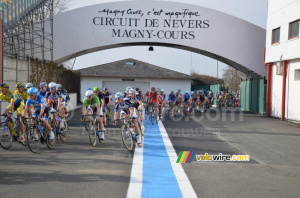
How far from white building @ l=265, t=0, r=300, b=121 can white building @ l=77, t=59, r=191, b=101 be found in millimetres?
24371

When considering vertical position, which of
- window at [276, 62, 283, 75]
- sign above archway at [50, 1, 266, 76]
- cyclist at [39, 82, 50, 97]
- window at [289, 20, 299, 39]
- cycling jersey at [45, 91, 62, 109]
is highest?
sign above archway at [50, 1, 266, 76]

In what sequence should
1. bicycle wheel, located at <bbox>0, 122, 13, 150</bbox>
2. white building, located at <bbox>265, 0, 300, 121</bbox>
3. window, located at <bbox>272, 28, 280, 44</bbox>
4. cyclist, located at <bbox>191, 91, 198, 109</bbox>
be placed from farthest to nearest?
cyclist, located at <bbox>191, 91, 198, 109</bbox> → window, located at <bbox>272, 28, 280, 44</bbox> → white building, located at <bbox>265, 0, 300, 121</bbox> → bicycle wheel, located at <bbox>0, 122, 13, 150</bbox>

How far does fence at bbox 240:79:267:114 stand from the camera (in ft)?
81.6

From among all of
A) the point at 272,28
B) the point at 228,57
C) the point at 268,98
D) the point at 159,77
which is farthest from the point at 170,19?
the point at 159,77

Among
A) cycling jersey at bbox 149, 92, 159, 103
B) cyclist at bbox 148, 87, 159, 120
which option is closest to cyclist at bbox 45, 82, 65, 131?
cyclist at bbox 148, 87, 159, 120

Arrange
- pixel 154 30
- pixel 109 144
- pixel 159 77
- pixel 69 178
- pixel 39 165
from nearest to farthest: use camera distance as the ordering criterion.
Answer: pixel 69 178 < pixel 39 165 < pixel 109 144 < pixel 154 30 < pixel 159 77

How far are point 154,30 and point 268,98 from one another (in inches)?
407

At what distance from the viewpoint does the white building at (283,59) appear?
1834cm

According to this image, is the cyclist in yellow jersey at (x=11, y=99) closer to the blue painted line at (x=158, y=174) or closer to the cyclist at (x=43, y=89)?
the cyclist at (x=43, y=89)

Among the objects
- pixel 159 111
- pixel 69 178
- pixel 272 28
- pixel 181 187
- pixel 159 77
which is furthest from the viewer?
pixel 159 77

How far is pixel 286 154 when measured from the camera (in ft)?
28.9

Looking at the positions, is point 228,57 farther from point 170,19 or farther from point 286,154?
point 286,154

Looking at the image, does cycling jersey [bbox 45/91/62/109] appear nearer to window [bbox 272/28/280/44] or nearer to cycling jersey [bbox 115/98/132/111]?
cycling jersey [bbox 115/98/132/111]

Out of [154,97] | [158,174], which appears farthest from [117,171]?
[154,97]
